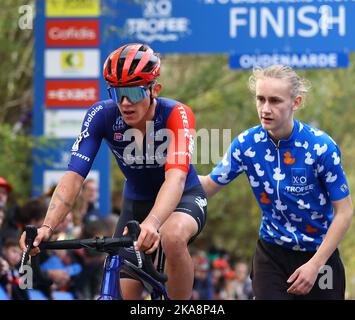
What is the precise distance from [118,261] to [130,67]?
3.90 ft

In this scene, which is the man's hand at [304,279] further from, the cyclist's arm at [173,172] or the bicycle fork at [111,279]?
the bicycle fork at [111,279]

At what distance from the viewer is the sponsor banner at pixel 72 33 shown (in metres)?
15.4

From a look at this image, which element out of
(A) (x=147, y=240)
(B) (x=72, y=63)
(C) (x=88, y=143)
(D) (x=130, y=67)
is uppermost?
(B) (x=72, y=63)

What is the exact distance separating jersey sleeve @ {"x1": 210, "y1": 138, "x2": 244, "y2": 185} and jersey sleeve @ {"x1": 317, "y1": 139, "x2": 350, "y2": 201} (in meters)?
0.61

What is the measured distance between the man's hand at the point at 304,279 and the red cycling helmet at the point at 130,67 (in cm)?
152

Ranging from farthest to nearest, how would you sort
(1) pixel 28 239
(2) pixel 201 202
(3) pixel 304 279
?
(2) pixel 201 202
(3) pixel 304 279
(1) pixel 28 239

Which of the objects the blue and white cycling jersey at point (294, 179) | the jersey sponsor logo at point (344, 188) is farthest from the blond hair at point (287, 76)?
the jersey sponsor logo at point (344, 188)

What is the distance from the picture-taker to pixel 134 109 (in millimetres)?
6289

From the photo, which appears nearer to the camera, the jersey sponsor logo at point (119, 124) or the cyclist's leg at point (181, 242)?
the cyclist's leg at point (181, 242)

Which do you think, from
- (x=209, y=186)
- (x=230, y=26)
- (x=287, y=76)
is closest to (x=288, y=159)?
(x=287, y=76)

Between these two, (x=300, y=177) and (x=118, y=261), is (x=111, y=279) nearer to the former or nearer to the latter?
(x=118, y=261)

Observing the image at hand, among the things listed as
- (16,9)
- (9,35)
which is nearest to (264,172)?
(16,9)

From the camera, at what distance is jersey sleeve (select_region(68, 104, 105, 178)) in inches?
253

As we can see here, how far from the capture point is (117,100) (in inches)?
245
